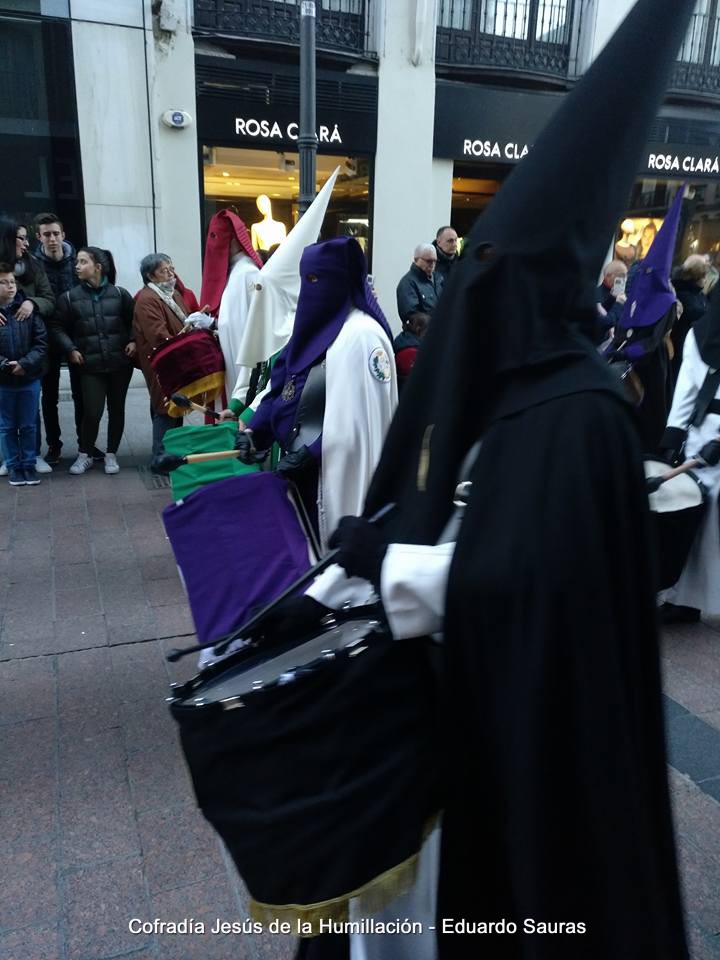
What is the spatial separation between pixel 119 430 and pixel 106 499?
1294mm

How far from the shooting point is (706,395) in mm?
4391

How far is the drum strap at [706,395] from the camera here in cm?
436

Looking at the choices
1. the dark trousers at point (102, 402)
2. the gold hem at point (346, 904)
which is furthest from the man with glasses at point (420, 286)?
the gold hem at point (346, 904)

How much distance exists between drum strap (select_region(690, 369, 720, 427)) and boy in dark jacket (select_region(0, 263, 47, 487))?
5562 millimetres

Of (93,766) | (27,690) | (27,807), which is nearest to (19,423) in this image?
(27,690)

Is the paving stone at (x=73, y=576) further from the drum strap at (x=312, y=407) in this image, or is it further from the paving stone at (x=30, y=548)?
the drum strap at (x=312, y=407)

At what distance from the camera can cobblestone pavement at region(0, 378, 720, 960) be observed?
250 cm

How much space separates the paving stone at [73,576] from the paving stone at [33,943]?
2.85 metres

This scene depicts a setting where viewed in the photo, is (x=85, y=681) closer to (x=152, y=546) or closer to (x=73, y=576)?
(x=73, y=576)

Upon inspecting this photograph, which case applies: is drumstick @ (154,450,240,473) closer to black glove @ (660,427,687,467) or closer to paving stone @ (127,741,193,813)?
paving stone @ (127,741,193,813)

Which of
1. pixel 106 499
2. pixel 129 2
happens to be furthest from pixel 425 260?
pixel 129 2

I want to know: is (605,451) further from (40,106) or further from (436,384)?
(40,106)

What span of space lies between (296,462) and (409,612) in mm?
1925

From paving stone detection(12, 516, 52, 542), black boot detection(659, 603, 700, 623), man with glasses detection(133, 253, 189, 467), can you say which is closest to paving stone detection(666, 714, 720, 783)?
black boot detection(659, 603, 700, 623)
